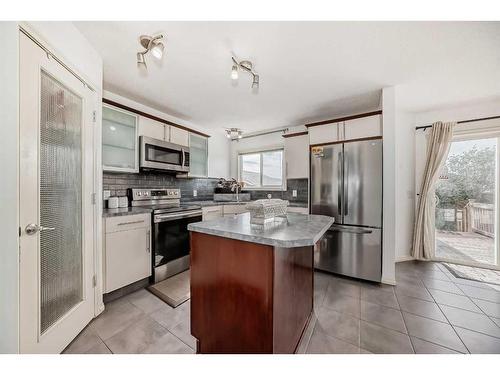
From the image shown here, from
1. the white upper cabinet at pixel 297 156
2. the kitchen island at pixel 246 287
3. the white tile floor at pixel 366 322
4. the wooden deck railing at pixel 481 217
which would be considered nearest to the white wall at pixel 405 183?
the wooden deck railing at pixel 481 217

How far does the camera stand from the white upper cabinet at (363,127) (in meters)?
2.46

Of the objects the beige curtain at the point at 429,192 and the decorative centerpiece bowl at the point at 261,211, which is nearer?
the decorative centerpiece bowl at the point at 261,211

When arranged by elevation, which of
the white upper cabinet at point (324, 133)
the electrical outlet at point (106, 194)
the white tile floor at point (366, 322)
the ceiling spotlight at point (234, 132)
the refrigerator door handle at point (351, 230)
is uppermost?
the ceiling spotlight at point (234, 132)

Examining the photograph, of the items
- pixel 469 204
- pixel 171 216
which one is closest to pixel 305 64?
pixel 171 216

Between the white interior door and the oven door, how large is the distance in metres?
0.69

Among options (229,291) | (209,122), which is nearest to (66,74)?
(229,291)

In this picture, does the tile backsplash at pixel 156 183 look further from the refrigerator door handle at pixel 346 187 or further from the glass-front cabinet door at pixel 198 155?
the refrigerator door handle at pixel 346 187

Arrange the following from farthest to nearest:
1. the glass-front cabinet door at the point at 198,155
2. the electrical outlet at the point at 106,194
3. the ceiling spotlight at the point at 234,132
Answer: the ceiling spotlight at the point at 234,132 → the glass-front cabinet door at the point at 198,155 → the electrical outlet at the point at 106,194

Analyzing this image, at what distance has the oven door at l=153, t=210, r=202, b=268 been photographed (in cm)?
232

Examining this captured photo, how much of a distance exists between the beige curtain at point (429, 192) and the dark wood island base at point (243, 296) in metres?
2.91

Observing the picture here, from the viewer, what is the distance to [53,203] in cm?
133

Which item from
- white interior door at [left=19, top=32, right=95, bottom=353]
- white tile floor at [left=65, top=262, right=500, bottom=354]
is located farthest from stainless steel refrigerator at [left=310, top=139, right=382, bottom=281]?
white interior door at [left=19, top=32, right=95, bottom=353]

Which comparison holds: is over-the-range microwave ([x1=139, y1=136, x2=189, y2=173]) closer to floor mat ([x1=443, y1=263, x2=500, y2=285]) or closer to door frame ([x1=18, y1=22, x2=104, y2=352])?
door frame ([x1=18, y1=22, x2=104, y2=352])

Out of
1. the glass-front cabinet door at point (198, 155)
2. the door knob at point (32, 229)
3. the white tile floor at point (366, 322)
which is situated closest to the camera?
the door knob at point (32, 229)
